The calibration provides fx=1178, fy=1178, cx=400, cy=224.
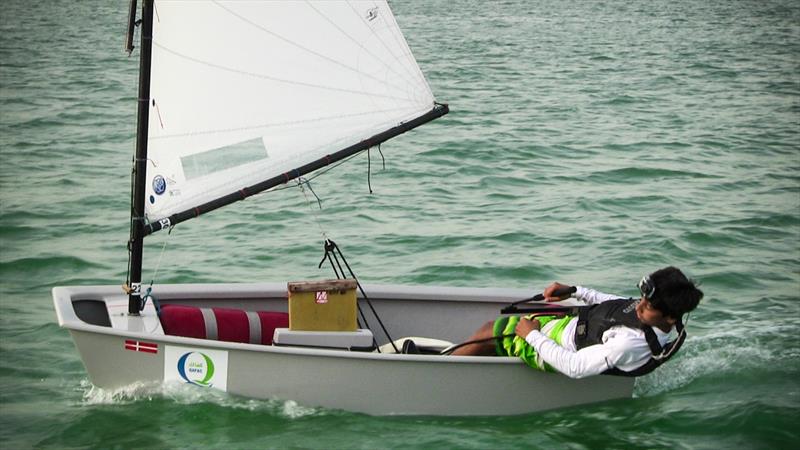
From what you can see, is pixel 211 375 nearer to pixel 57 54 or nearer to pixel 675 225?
pixel 675 225

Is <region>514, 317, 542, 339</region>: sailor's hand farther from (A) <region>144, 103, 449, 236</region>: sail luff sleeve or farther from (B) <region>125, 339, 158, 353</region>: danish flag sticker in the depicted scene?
(B) <region>125, 339, 158, 353</region>: danish flag sticker

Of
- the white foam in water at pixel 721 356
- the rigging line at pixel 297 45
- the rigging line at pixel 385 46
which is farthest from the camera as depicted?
the white foam in water at pixel 721 356

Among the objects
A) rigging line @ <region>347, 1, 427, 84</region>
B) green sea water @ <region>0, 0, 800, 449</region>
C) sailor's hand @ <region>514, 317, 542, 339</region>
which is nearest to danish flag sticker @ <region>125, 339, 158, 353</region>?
green sea water @ <region>0, 0, 800, 449</region>

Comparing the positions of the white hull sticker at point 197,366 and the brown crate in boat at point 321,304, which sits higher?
the brown crate in boat at point 321,304

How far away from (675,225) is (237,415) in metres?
5.39

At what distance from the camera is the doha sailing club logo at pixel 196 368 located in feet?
19.7

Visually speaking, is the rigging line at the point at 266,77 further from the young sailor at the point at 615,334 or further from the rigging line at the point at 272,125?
the young sailor at the point at 615,334

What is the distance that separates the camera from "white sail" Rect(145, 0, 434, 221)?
6.00 meters

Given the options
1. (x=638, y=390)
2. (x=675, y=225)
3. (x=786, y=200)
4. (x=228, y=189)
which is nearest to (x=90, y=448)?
(x=228, y=189)

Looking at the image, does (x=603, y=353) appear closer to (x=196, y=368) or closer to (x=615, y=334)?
(x=615, y=334)

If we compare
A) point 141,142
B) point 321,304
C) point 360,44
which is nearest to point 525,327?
point 321,304

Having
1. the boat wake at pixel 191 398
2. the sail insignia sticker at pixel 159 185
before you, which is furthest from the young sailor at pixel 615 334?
the sail insignia sticker at pixel 159 185

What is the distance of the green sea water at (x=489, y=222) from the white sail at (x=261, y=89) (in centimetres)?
119

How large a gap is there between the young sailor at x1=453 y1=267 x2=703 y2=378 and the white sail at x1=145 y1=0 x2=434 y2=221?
1.45 m
